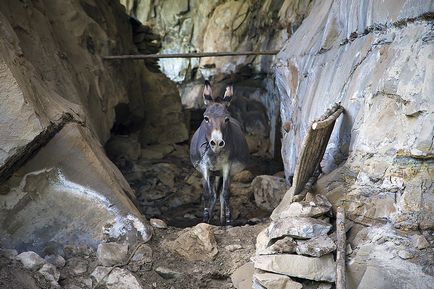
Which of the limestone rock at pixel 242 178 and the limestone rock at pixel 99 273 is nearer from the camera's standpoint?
the limestone rock at pixel 99 273

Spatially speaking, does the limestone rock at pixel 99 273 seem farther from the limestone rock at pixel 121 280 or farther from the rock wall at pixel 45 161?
the rock wall at pixel 45 161

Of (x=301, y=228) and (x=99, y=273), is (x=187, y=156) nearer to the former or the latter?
(x=99, y=273)

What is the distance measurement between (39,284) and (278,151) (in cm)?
879

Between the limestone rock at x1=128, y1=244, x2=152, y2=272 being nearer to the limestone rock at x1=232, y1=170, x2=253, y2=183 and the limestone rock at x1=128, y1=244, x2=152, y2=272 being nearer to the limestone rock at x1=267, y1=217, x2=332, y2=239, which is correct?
the limestone rock at x1=267, y1=217, x2=332, y2=239

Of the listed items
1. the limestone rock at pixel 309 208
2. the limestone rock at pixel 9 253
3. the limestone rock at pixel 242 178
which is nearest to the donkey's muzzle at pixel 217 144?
the limestone rock at pixel 309 208

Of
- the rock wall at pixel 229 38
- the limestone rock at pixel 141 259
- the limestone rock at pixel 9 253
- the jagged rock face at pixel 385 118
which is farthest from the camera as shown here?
the rock wall at pixel 229 38

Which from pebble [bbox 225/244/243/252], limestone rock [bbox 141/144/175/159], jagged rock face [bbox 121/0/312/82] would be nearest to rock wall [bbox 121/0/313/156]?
jagged rock face [bbox 121/0/312/82]

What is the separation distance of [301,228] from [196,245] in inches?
55.3

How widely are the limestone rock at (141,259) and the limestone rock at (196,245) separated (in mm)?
257

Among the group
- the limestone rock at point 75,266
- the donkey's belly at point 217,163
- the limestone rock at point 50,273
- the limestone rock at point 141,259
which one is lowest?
the limestone rock at point 50,273

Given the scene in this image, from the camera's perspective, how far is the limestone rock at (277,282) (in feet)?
11.2

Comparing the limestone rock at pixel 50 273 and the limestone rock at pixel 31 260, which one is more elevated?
the limestone rock at pixel 31 260

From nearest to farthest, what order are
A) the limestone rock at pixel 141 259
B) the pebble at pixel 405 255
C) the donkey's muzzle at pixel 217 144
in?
the pebble at pixel 405 255 < the limestone rock at pixel 141 259 < the donkey's muzzle at pixel 217 144

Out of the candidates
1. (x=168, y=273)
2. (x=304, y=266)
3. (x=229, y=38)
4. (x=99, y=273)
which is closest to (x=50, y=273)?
(x=99, y=273)
